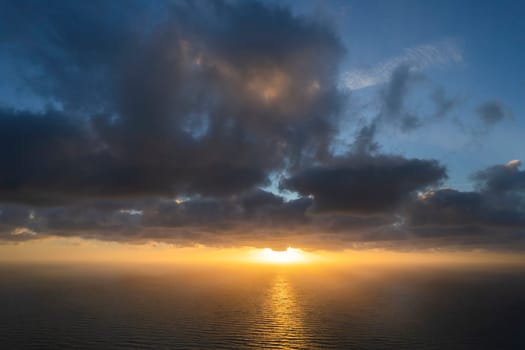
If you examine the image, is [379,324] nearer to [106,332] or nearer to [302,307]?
[302,307]

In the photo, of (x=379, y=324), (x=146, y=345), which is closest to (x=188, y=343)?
(x=146, y=345)

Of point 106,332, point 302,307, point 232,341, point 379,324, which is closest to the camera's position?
point 232,341

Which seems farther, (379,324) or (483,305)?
(483,305)

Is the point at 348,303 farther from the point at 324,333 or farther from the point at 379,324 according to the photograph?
the point at 324,333

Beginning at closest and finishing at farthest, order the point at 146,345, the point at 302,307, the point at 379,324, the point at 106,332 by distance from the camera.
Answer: the point at 146,345 → the point at 106,332 → the point at 379,324 → the point at 302,307

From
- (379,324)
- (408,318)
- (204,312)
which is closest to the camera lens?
(379,324)

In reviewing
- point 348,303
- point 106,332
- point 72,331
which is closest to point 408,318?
point 348,303

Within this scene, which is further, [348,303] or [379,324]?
[348,303]

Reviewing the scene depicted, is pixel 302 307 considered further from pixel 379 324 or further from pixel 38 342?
pixel 38 342

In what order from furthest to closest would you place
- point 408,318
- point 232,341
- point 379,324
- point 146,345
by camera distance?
point 408,318
point 379,324
point 232,341
point 146,345
